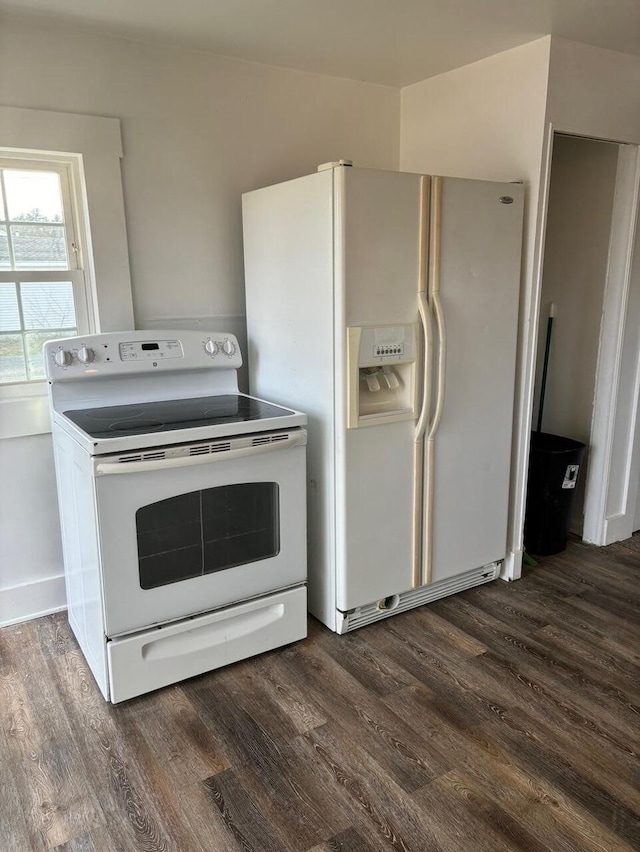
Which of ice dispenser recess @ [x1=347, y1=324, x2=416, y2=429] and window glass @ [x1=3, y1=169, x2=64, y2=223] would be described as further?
window glass @ [x1=3, y1=169, x2=64, y2=223]

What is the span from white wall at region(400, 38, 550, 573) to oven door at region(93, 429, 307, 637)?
111cm

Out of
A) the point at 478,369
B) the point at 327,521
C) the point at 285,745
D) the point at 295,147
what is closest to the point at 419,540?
the point at 327,521

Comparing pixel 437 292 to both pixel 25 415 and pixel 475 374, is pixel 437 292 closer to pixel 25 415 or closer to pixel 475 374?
pixel 475 374

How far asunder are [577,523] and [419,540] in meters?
1.33

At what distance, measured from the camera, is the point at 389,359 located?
231cm

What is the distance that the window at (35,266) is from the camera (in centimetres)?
240

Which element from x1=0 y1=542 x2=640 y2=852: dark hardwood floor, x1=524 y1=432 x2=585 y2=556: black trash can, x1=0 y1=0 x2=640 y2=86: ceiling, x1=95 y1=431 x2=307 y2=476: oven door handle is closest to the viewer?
x1=0 y1=542 x2=640 y2=852: dark hardwood floor

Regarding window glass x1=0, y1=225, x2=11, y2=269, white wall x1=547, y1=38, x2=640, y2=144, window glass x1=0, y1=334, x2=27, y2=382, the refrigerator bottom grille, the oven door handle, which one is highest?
white wall x1=547, y1=38, x2=640, y2=144

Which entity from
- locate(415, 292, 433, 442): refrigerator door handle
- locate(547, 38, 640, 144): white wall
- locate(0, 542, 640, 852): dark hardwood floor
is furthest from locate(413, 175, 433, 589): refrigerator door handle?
locate(547, 38, 640, 144): white wall

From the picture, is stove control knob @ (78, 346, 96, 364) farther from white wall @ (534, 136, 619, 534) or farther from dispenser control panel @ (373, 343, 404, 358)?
white wall @ (534, 136, 619, 534)

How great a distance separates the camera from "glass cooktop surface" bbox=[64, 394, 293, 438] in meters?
2.05

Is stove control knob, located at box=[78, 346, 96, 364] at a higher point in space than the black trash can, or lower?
higher

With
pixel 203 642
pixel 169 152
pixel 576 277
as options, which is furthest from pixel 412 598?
pixel 169 152

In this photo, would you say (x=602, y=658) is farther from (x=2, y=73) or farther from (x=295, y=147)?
(x=2, y=73)
